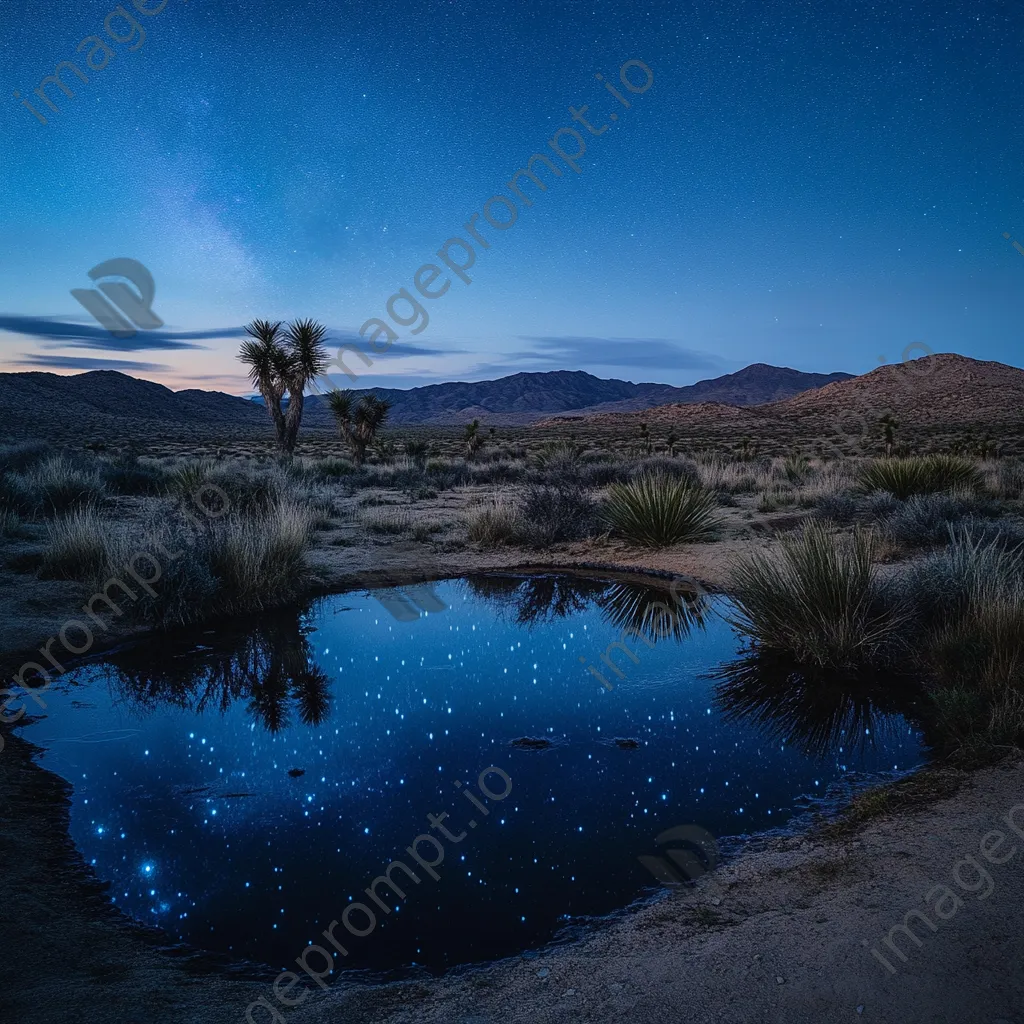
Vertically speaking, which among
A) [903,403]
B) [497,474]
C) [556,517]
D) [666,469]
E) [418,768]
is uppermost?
[903,403]

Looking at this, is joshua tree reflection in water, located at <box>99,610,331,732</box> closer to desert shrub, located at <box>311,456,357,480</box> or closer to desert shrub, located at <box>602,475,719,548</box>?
desert shrub, located at <box>602,475,719,548</box>

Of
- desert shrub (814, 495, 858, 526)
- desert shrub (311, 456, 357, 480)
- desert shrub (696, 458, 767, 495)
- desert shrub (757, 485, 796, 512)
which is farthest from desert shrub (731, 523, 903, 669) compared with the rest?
desert shrub (311, 456, 357, 480)

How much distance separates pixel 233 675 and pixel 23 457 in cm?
1754

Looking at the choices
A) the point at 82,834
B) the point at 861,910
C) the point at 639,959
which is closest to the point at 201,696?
the point at 82,834

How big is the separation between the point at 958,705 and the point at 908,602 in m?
2.02

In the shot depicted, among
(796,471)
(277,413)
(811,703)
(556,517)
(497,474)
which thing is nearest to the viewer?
(811,703)

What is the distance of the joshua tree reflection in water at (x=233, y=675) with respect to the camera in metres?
6.16

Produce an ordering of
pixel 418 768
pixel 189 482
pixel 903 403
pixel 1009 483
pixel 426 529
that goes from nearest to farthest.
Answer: pixel 418 768, pixel 426 529, pixel 189 482, pixel 1009 483, pixel 903 403

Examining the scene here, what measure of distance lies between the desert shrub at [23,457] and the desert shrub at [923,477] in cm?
2127

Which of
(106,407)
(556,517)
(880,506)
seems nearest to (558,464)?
(556,517)

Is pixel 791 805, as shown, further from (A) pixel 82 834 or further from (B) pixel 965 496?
(B) pixel 965 496

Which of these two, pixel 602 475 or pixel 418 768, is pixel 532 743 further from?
pixel 602 475

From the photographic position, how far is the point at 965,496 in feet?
45.2

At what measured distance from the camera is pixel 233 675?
272 inches
